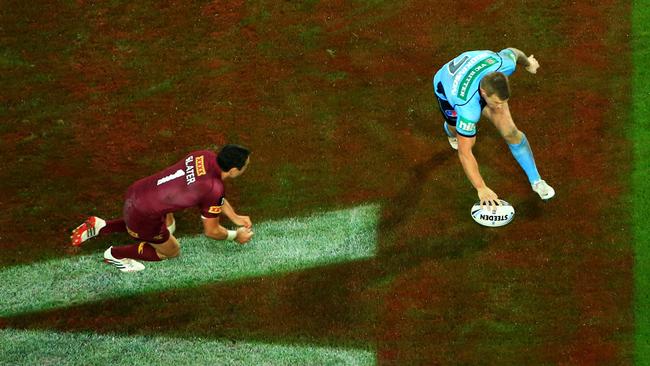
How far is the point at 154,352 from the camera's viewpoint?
28.6 ft

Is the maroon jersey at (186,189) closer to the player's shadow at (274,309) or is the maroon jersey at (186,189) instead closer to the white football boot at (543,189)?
the player's shadow at (274,309)

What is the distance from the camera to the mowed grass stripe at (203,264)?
30.8 feet

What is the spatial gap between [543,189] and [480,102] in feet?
A: 5.31

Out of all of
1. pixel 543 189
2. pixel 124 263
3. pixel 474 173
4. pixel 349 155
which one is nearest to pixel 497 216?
pixel 543 189

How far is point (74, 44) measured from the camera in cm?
1277

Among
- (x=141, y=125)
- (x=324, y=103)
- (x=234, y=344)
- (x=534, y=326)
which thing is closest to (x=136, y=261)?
(x=234, y=344)

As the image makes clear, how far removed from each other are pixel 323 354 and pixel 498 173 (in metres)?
3.60

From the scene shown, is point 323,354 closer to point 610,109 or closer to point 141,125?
point 141,125

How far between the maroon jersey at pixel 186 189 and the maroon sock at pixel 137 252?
2.58 ft

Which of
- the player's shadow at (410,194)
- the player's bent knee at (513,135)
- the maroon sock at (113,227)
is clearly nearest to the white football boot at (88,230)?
the maroon sock at (113,227)

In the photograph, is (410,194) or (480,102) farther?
(410,194)

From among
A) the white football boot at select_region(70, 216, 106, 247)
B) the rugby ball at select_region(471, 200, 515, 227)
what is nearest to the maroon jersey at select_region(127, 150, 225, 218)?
the white football boot at select_region(70, 216, 106, 247)

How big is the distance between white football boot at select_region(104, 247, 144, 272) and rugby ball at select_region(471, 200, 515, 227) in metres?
4.19

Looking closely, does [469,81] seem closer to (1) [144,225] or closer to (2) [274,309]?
(2) [274,309]
